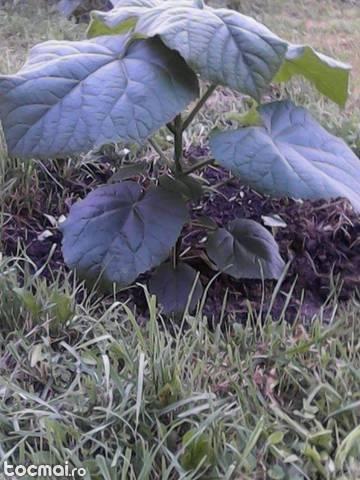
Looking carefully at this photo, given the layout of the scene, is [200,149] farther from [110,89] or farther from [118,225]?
[110,89]

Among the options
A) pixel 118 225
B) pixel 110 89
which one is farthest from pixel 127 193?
pixel 110 89

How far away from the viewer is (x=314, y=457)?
106cm

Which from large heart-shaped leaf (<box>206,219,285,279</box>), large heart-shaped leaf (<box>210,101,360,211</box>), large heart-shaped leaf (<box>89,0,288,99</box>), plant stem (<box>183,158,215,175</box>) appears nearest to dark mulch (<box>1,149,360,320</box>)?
large heart-shaped leaf (<box>206,219,285,279</box>)

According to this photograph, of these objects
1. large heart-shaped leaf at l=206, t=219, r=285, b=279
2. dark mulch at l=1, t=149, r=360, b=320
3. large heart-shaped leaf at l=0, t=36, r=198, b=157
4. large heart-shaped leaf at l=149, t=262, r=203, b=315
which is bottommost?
dark mulch at l=1, t=149, r=360, b=320

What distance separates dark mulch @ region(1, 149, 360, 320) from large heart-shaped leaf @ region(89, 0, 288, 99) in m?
0.44

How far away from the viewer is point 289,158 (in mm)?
1297

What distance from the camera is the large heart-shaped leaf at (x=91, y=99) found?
47.8 inches

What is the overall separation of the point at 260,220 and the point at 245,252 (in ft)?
1.04

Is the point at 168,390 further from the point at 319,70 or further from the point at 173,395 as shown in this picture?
the point at 319,70

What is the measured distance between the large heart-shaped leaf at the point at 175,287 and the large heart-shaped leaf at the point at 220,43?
390mm

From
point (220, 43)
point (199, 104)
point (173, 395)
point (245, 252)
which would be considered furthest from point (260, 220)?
point (173, 395)

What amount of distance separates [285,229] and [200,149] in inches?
16.3

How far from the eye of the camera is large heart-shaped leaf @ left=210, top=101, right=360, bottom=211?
1241mm

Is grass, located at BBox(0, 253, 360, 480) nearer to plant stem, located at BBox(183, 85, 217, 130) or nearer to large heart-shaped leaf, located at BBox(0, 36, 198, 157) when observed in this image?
large heart-shaped leaf, located at BBox(0, 36, 198, 157)
